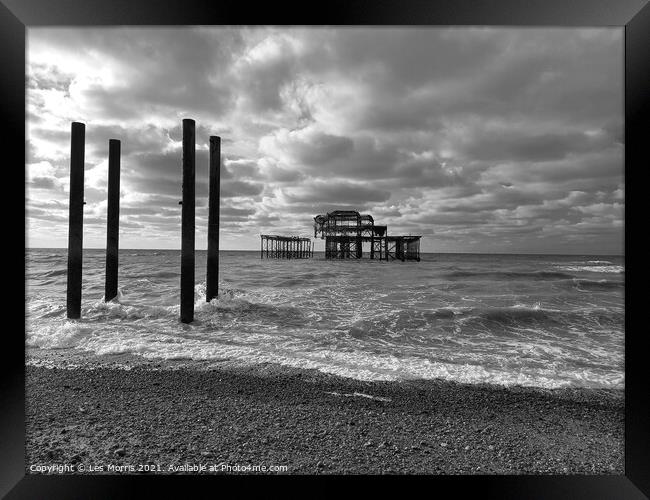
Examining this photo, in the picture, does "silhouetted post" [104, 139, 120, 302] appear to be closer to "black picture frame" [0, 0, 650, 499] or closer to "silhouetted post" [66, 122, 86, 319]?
"silhouetted post" [66, 122, 86, 319]

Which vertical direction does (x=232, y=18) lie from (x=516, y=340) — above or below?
above

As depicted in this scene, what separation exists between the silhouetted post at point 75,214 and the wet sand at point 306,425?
11.6 ft

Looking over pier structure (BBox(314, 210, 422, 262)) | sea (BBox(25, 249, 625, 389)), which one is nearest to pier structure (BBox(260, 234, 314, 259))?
pier structure (BBox(314, 210, 422, 262))

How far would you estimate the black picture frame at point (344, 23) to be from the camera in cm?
185

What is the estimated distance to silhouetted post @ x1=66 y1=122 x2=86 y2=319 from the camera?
717cm

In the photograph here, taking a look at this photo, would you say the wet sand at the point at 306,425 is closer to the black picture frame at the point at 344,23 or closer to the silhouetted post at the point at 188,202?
the black picture frame at the point at 344,23

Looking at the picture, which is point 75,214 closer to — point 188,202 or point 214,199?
point 188,202

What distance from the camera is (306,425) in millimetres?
3158

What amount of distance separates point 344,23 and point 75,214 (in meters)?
7.64

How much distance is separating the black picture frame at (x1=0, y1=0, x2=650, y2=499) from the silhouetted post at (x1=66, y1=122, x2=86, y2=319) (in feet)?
20.3

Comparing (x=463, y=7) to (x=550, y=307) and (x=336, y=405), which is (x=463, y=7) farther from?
(x=550, y=307)
